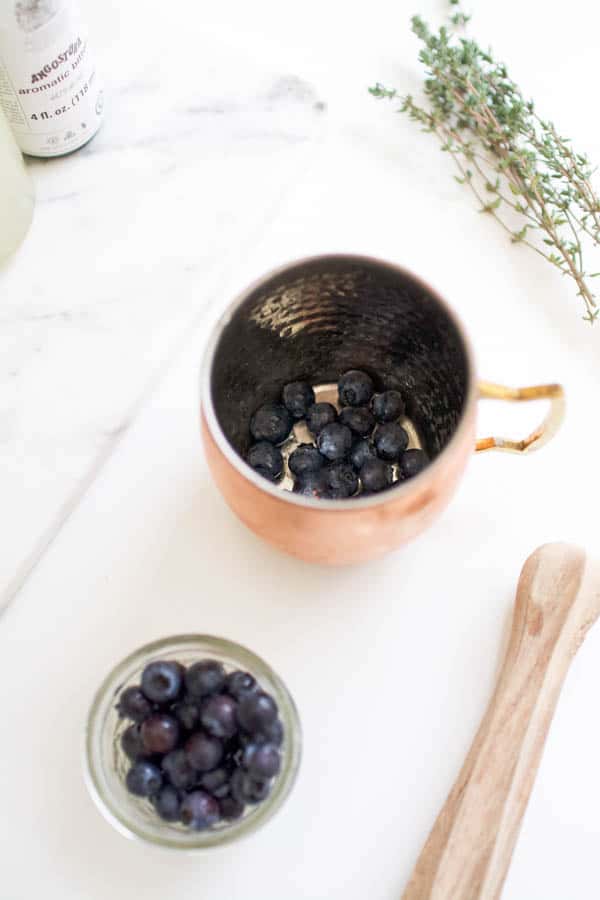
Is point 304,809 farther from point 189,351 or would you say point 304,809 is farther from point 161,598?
point 189,351

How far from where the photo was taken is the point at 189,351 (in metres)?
0.79

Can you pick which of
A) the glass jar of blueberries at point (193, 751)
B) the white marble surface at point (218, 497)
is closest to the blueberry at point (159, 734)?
the glass jar of blueberries at point (193, 751)

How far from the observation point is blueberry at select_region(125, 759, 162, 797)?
22.5 inches

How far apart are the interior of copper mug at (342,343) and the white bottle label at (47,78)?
1.05 feet

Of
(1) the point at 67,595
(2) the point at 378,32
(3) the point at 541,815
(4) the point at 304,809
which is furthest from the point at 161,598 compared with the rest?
(2) the point at 378,32

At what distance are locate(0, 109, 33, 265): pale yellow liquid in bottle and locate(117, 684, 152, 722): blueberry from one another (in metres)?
0.45

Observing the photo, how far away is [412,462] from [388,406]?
0.19 ft

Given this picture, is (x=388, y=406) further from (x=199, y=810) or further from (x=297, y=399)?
(x=199, y=810)

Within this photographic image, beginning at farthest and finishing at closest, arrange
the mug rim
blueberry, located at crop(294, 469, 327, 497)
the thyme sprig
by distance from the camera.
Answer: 1. the thyme sprig
2. blueberry, located at crop(294, 469, 327, 497)
3. the mug rim

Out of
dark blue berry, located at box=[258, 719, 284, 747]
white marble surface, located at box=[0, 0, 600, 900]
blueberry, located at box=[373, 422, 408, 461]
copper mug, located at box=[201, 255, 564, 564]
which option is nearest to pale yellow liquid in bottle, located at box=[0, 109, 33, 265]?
white marble surface, located at box=[0, 0, 600, 900]

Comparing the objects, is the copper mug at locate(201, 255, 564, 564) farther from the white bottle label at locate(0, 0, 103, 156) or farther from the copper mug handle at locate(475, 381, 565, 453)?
the white bottle label at locate(0, 0, 103, 156)

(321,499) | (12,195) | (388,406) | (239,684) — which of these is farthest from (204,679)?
(12,195)

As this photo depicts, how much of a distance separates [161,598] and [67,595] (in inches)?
3.0

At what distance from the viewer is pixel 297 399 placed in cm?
72
